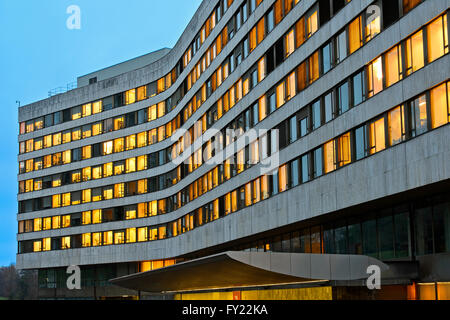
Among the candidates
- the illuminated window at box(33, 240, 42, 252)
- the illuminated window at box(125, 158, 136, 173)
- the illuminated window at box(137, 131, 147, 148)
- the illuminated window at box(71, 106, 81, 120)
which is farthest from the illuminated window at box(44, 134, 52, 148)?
the illuminated window at box(137, 131, 147, 148)

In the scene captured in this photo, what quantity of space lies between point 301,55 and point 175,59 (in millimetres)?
34856

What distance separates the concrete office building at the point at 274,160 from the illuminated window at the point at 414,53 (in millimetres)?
81

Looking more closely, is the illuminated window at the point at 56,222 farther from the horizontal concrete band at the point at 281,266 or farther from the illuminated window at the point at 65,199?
the horizontal concrete band at the point at 281,266

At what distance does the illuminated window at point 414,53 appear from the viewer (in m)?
27.0

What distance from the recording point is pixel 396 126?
28484mm

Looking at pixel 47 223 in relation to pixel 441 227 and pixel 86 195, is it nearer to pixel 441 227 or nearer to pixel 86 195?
pixel 86 195

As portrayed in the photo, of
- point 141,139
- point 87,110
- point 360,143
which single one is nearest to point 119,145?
point 141,139

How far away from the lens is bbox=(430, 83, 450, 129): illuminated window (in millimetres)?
25281

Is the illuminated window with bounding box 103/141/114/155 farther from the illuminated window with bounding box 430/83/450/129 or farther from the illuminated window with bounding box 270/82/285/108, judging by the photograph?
the illuminated window with bounding box 430/83/450/129

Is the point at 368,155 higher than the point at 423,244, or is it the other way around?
the point at 368,155
